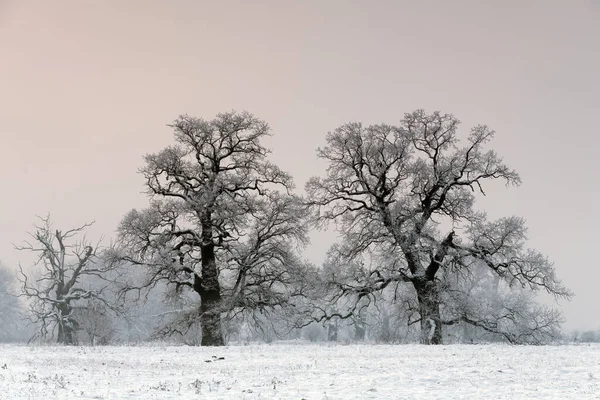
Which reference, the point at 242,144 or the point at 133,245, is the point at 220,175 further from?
the point at 133,245

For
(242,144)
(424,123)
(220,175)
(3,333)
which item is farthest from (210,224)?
(3,333)

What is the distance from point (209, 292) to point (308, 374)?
636 inches

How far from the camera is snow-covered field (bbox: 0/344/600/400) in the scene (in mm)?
13469

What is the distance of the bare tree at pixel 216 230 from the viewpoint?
3130 cm

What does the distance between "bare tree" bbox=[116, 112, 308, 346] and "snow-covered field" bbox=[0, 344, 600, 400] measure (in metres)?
8.07

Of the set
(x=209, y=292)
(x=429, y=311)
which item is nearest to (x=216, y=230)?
(x=209, y=292)

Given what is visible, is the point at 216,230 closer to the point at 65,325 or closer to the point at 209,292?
the point at 209,292

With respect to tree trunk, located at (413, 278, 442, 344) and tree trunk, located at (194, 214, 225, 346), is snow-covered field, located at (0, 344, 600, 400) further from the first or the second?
tree trunk, located at (194, 214, 225, 346)

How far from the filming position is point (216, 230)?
1270 inches

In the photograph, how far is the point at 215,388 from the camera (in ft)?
47.8

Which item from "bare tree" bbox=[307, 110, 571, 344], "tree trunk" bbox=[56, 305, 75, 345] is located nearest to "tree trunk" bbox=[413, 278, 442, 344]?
"bare tree" bbox=[307, 110, 571, 344]

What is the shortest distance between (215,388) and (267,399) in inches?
86.6

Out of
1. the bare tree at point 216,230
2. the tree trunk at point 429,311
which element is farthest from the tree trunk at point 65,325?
the tree trunk at point 429,311

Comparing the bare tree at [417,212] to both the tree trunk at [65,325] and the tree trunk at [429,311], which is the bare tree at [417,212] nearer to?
the tree trunk at [429,311]
